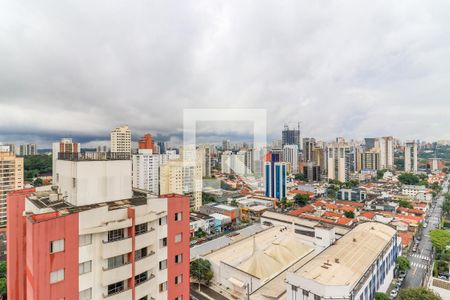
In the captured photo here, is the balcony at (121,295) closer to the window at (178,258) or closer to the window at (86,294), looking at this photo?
the window at (86,294)

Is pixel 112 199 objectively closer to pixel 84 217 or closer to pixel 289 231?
pixel 84 217

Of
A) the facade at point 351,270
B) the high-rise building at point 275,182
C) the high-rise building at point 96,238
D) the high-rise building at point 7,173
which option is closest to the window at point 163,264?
the high-rise building at point 96,238

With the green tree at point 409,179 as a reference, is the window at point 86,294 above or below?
above

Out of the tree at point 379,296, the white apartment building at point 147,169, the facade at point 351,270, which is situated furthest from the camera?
the white apartment building at point 147,169

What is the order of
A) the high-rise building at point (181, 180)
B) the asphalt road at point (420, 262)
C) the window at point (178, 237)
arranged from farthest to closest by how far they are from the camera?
the high-rise building at point (181, 180), the asphalt road at point (420, 262), the window at point (178, 237)

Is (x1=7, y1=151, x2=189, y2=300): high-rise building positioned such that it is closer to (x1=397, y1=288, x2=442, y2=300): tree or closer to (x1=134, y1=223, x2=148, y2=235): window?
(x1=134, y1=223, x2=148, y2=235): window

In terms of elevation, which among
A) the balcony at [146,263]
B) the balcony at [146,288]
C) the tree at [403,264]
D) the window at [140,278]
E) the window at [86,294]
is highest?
the balcony at [146,263]

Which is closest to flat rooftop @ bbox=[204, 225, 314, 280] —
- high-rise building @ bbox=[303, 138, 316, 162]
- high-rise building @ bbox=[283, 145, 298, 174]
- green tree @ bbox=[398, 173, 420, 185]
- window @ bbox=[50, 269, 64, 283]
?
window @ bbox=[50, 269, 64, 283]

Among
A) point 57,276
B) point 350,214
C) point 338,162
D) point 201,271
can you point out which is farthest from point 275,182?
point 57,276

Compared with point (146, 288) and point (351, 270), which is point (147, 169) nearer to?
point (351, 270)
